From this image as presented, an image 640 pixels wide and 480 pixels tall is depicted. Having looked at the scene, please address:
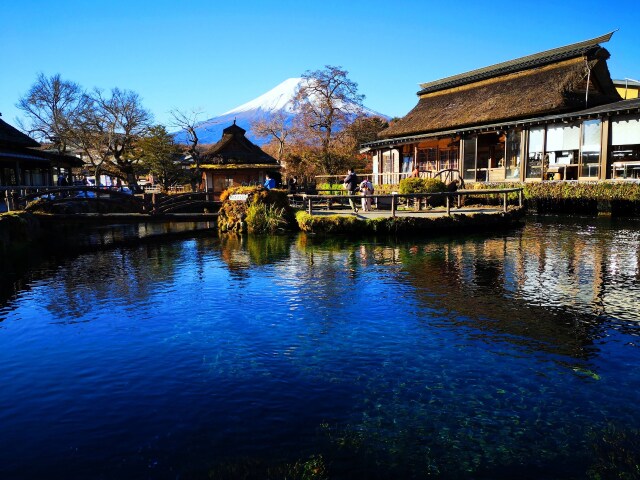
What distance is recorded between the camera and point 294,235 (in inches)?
866

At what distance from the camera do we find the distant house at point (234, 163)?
38281 millimetres

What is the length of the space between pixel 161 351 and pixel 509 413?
521 centimetres

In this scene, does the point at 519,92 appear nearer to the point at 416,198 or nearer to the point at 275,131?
the point at 416,198

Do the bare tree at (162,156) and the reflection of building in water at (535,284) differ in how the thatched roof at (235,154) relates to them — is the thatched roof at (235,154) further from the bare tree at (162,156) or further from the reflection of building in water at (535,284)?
the reflection of building in water at (535,284)

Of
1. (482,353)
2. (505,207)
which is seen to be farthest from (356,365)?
(505,207)

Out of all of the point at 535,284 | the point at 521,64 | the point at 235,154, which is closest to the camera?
the point at 535,284

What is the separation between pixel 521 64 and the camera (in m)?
35.4

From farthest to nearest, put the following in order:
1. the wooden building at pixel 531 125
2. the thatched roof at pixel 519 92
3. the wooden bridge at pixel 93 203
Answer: the thatched roof at pixel 519 92 < the wooden building at pixel 531 125 < the wooden bridge at pixel 93 203

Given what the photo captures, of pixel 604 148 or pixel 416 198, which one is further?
pixel 604 148

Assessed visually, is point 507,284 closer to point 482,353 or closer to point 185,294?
point 482,353

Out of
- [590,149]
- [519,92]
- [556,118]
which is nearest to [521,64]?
[519,92]

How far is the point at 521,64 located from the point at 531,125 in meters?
Answer: 7.73

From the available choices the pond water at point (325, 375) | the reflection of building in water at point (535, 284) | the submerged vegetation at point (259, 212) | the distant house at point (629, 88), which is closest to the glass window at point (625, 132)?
the reflection of building in water at point (535, 284)

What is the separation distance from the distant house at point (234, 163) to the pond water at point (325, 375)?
25.6 m
